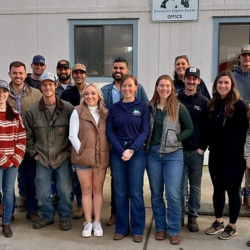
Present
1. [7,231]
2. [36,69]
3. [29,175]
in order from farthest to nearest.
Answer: [36,69]
[29,175]
[7,231]

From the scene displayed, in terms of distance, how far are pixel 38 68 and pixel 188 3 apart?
142 inches

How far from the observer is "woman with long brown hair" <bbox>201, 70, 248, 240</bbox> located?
3467 mm

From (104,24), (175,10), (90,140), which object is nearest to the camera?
(90,140)

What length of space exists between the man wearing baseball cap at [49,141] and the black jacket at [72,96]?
0.36m

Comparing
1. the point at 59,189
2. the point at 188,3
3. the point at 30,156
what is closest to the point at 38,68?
the point at 30,156

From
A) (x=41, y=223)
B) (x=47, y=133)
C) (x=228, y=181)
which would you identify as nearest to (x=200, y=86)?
(x=228, y=181)

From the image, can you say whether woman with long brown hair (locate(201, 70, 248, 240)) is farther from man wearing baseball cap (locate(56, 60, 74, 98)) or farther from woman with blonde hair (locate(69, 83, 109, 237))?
man wearing baseball cap (locate(56, 60, 74, 98))

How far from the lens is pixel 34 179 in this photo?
4.12 meters

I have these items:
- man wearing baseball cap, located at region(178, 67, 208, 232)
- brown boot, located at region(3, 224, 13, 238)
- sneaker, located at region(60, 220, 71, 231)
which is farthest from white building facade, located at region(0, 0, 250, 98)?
brown boot, located at region(3, 224, 13, 238)

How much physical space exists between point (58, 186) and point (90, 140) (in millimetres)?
818

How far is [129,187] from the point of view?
3.63 metres

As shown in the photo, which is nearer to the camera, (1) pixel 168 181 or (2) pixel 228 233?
(1) pixel 168 181

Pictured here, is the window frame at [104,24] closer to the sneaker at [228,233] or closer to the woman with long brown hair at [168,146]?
the woman with long brown hair at [168,146]

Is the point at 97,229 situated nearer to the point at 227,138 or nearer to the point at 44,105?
the point at 44,105
